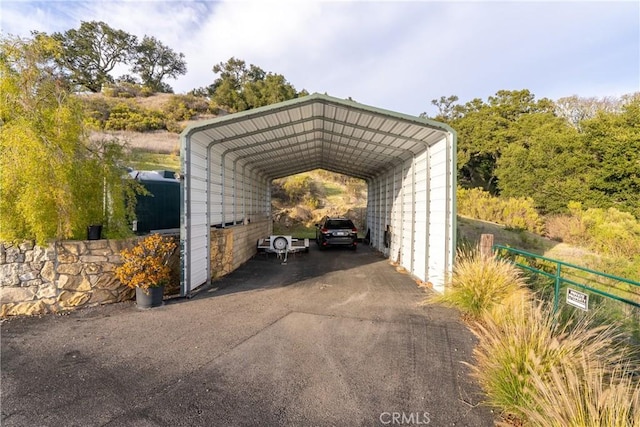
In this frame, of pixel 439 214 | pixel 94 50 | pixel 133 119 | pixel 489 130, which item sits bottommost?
pixel 439 214

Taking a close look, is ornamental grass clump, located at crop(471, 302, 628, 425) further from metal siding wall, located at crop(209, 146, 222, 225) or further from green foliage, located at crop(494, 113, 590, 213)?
green foliage, located at crop(494, 113, 590, 213)

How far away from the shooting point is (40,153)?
479 centimetres

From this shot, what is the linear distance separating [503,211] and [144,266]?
698 inches

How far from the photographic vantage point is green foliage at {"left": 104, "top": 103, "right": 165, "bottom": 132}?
29672 millimetres

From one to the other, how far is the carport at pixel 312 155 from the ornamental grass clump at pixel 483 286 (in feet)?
2.95

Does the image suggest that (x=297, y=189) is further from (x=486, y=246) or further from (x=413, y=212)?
(x=486, y=246)

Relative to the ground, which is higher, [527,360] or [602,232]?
[602,232]

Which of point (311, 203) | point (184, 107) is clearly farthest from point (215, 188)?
point (184, 107)

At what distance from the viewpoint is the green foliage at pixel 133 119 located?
29.7m

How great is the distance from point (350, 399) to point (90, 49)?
54270mm

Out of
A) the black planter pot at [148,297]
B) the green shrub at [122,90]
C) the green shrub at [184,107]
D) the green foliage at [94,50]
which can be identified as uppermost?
the green foliage at [94,50]

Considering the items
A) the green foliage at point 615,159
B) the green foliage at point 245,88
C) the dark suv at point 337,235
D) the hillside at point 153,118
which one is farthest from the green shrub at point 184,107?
the green foliage at point 615,159

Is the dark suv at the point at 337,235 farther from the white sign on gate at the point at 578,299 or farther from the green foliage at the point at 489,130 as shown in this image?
the green foliage at the point at 489,130

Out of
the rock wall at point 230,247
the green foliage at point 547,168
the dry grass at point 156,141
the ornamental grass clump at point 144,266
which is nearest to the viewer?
the ornamental grass clump at point 144,266
